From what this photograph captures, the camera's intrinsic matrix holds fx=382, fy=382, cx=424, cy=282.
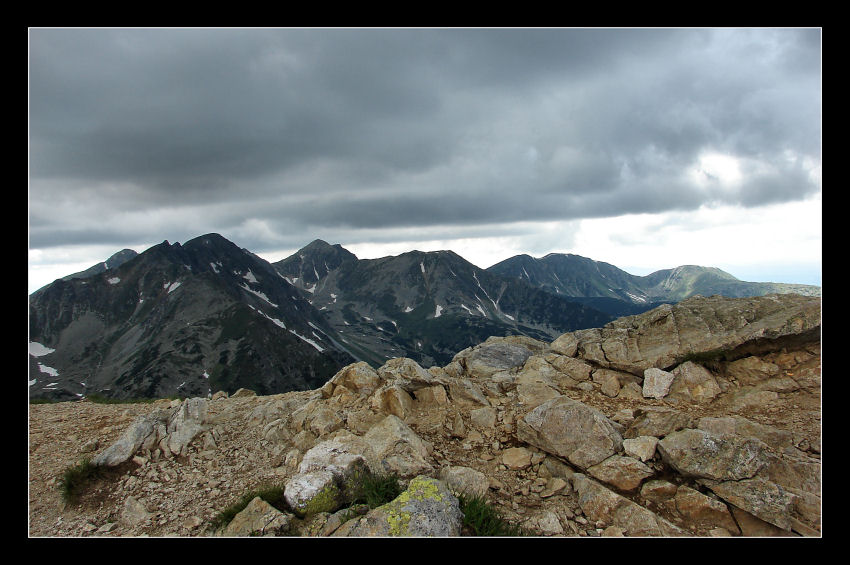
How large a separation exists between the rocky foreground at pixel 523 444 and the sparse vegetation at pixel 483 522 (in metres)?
Result: 0.43

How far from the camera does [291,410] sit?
59.8 ft

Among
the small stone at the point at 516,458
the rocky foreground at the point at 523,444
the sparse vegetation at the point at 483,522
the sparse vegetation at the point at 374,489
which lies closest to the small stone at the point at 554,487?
the rocky foreground at the point at 523,444

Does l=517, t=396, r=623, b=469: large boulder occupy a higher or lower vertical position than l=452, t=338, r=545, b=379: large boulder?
lower

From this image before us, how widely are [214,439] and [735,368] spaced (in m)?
21.6

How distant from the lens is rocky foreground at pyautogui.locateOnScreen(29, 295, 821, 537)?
392 inches

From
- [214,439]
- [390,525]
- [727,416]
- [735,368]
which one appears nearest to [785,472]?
[727,416]

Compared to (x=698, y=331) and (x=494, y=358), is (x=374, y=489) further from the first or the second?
(x=698, y=331)

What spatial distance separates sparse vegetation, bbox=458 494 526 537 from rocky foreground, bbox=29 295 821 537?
430 millimetres

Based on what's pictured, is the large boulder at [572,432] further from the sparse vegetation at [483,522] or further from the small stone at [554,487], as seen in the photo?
the sparse vegetation at [483,522]

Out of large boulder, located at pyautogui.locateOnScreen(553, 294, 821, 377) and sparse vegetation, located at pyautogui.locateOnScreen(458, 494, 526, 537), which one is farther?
large boulder, located at pyautogui.locateOnScreen(553, 294, 821, 377)

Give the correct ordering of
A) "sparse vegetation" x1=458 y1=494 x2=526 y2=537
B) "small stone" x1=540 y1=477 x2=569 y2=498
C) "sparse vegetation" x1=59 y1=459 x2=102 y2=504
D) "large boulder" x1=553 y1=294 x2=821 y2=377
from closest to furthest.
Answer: "sparse vegetation" x1=458 y1=494 x2=526 y2=537
"small stone" x1=540 y1=477 x2=569 y2=498
"sparse vegetation" x1=59 y1=459 x2=102 y2=504
"large boulder" x1=553 y1=294 x2=821 y2=377

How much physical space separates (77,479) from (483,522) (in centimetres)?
1297

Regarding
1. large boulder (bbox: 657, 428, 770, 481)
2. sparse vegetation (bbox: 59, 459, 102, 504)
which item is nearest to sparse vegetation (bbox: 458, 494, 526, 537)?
large boulder (bbox: 657, 428, 770, 481)

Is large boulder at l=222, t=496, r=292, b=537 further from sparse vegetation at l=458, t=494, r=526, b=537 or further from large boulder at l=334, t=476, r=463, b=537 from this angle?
sparse vegetation at l=458, t=494, r=526, b=537
